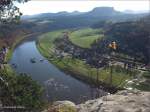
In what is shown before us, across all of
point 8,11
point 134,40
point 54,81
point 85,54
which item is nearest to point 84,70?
point 54,81

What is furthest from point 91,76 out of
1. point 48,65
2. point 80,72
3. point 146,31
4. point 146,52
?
point 146,31

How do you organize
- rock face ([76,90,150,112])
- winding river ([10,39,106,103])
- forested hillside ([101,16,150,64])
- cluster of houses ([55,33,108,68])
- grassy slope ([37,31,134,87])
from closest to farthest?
rock face ([76,90,150,112]) → winding river ([10,39,106,103]) → grassy slope ([37,31,134,87]) → cluster of houses ([55,33,108,68]) → forested hillside ([101,16,150,64])

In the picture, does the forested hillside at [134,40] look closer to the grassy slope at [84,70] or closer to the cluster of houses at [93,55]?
the cluster of houses at [93,55]

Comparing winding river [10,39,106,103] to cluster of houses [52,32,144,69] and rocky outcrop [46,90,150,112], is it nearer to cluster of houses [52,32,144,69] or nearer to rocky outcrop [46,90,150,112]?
cluster of houses [52,32,144,69]

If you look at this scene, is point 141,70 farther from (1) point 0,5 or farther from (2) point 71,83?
(1) point 0,5

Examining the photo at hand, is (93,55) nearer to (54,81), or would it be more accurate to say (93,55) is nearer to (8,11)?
(54,81)

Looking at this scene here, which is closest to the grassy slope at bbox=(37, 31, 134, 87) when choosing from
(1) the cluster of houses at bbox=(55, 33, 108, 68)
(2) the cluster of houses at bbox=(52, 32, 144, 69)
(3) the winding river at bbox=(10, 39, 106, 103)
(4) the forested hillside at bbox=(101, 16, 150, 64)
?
(3) the winding river at bbox=(10, 39, 106, 103)

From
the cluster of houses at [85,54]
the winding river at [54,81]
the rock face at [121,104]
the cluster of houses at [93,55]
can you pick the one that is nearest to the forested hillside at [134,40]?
the cluster of houses at [93,55]
